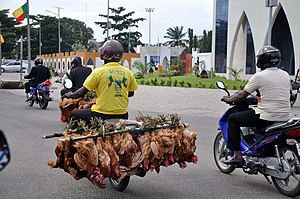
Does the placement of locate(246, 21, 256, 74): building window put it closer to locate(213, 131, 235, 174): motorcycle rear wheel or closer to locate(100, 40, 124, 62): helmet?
locate(213, 131, 235, 174): motorcycle rear wheel

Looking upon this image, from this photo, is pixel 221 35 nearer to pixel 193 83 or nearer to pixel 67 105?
pixel 193 83

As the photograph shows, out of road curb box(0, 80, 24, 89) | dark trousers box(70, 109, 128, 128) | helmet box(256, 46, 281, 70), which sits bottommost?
road curb box(0, 80, 24, 89)

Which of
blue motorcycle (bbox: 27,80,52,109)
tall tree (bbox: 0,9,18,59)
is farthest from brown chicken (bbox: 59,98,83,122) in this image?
tall tree (bbox: 0,9,18,59)

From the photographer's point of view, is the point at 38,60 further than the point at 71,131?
Yes

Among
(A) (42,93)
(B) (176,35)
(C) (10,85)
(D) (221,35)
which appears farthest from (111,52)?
(B) (176,35)

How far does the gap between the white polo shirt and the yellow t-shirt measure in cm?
161

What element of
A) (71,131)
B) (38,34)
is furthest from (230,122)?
(38,34)

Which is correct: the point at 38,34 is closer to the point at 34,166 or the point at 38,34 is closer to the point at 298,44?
the point at 298,44

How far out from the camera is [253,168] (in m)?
5.44

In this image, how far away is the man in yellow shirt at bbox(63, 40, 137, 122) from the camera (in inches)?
201

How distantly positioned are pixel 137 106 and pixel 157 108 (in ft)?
3.70

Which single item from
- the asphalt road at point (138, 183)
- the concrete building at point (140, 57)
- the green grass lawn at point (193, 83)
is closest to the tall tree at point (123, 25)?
the concrete building at point (140, 57)

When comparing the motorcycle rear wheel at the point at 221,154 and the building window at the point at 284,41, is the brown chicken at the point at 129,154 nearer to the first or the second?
the motorcycle rear wheel at the point at 221,154

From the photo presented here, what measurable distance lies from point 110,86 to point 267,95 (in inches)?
77.5
